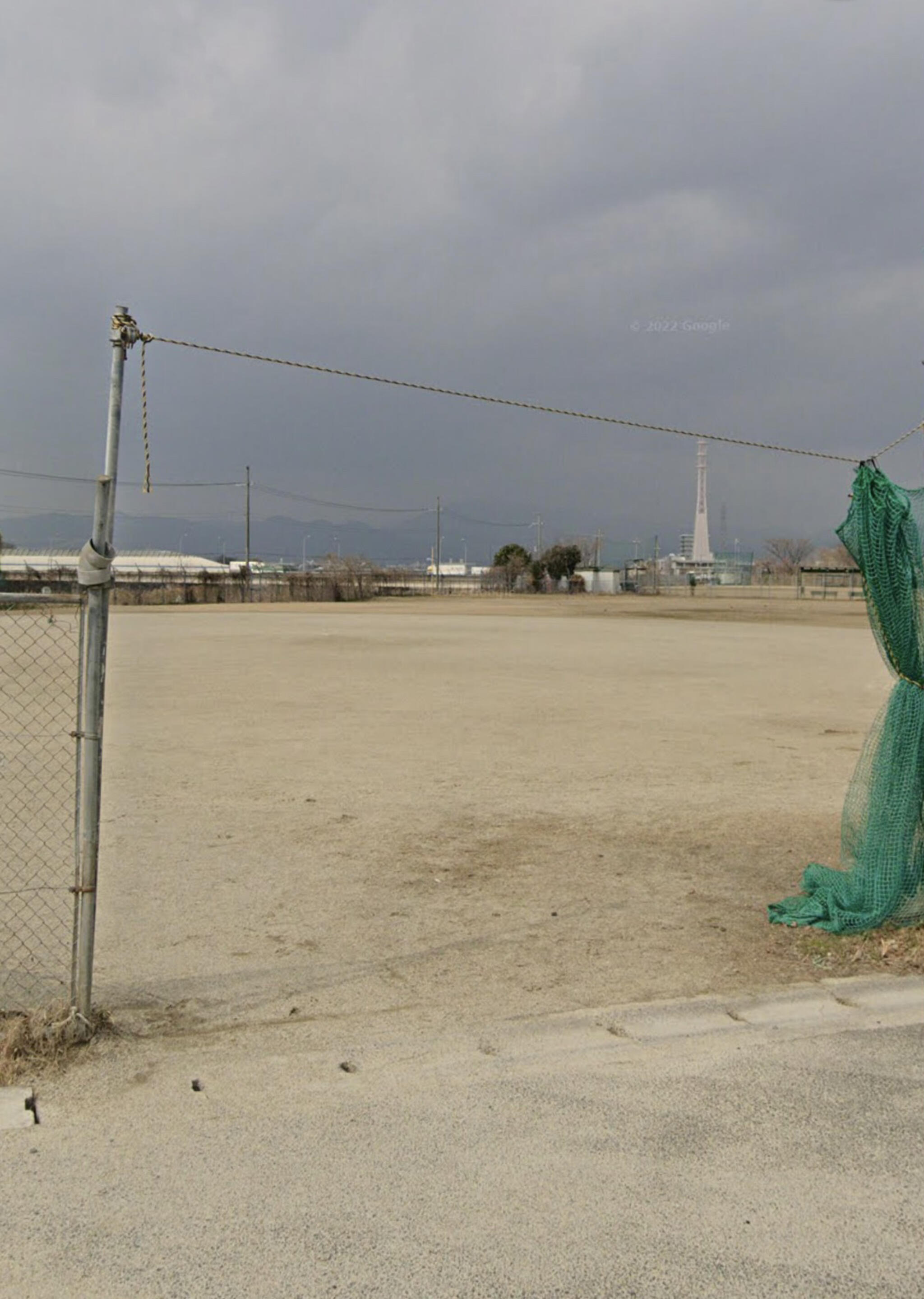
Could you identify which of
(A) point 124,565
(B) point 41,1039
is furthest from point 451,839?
(A) point 124,565

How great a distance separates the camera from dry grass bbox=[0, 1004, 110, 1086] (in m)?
3.63

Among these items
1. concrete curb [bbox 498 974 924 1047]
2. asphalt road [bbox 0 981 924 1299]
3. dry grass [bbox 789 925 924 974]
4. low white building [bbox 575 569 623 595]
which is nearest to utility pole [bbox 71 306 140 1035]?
asphalt road [bbox 0 981 924 1299]

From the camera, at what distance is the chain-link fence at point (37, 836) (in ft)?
14.8

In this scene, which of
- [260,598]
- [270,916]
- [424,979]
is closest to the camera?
[424,979]

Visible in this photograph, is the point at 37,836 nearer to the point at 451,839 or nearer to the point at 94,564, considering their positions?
the point at 451,839

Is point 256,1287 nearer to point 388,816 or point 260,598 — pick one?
point 388,816

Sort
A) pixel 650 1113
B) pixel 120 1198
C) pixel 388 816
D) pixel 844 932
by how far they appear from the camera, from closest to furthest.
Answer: pixel 120 1198
pixel 650 1113
pixel 844 932
pixel 388 816

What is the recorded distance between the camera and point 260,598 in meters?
67.9

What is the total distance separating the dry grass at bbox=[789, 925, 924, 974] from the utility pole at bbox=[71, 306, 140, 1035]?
3110 mm

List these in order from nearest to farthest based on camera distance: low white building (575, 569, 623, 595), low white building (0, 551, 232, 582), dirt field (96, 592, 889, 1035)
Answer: dirt field (96, 592, 889, 1035), low white building (0, 551, 232, 582), low white building (575, 569, 623, 595)

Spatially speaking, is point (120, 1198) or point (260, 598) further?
point (260, 598)

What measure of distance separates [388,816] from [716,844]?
237cm

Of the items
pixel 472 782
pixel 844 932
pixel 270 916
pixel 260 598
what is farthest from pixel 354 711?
pixel 260 598

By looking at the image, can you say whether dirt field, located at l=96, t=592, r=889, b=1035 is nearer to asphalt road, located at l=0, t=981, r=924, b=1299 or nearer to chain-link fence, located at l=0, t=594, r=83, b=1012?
chain-link fence, located at l=0, t=594, r=83, b=1012
